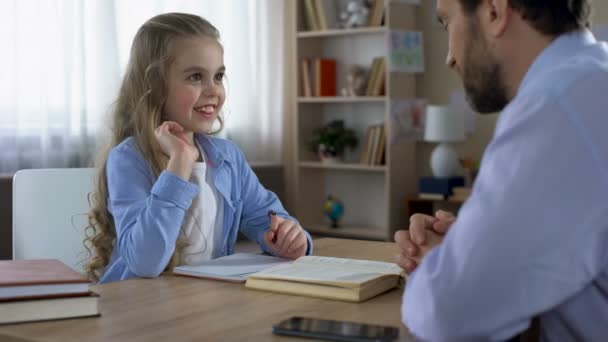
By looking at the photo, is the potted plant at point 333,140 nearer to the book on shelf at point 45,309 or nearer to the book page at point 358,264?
the book page at point 358,264

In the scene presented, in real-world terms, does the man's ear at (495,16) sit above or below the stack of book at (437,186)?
above

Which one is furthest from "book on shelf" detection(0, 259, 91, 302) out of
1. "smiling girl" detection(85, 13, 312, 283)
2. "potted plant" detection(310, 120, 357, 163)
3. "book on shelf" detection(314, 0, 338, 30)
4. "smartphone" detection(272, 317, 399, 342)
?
"book on shelf" detection(314, 0, 338, 30)

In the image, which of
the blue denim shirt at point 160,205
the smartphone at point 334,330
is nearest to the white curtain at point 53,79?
the blue denim shirt at point 160,205

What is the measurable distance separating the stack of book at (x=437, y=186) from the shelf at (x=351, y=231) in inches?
16.1

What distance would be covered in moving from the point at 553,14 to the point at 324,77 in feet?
13.6

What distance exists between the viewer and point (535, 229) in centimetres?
93

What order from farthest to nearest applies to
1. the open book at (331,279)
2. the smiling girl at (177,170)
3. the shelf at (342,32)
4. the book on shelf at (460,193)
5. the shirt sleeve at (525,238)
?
the shelf at (342,32) → the book on shelf at (460,193) → the smiling girl at (177,170) → the open book at (331,279) → the shirt sleeve at (525,238)

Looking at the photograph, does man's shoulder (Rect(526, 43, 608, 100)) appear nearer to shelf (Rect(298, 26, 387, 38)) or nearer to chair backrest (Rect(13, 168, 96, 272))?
chair backrest (Rect(13, 168, 96, 272))

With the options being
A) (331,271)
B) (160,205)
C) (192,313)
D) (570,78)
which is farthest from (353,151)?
(570,78)

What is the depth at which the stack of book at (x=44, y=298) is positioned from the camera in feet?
3.97

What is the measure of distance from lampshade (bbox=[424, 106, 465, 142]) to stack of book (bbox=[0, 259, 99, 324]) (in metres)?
3.51

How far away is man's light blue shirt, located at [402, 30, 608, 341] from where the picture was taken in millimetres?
935

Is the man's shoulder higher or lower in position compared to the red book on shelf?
lower

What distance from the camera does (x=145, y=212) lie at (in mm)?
1705
